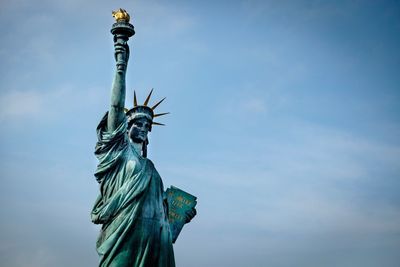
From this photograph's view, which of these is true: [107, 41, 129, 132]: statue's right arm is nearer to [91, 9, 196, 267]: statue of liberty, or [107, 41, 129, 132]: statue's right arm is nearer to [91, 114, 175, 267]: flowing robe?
[91, 9, 196, 267]: statue of liberty

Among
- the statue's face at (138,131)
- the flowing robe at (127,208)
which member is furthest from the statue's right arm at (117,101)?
the statue's face at (138,131)

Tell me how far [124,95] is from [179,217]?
9.97ft

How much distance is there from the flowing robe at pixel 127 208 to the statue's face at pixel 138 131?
399 millimetres

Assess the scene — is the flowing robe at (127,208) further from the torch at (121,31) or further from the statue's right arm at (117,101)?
the torch at (121,31)

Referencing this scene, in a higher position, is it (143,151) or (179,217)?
(143,151)

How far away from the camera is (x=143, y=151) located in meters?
14.1

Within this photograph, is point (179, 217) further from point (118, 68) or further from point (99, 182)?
point (118, 68)

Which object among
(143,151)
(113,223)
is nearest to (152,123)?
(143,151)

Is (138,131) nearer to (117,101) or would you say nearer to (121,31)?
(117,101)

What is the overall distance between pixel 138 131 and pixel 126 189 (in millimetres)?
1648

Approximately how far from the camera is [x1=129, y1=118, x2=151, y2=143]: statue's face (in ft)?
45.6

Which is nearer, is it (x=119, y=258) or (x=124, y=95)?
(x=119, y=258)

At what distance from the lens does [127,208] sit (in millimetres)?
12602

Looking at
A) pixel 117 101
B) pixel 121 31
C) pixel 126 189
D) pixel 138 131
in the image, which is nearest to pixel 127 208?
pixel 126 189
